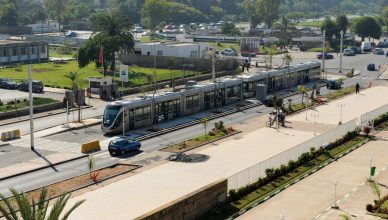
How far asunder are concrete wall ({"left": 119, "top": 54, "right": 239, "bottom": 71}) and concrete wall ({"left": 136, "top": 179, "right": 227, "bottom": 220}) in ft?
265

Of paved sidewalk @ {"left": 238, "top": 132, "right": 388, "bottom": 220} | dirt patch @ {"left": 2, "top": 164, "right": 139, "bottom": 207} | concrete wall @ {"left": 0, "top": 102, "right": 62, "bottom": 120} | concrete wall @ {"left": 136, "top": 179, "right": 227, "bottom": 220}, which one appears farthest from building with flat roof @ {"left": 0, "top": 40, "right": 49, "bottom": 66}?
concrete wall @ {"left": 136, "top": 179, "right": 227, "bottom": 220}

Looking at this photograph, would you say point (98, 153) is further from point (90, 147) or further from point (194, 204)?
point (194, 204)

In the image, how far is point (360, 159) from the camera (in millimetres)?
54812

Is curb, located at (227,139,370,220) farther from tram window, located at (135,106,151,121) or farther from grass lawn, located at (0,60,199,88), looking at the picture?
grass lawn, located at (0,60,199,88)

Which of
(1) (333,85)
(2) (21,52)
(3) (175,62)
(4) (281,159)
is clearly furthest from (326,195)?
(2) (21,52)

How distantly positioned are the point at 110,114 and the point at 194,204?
92.6 feet

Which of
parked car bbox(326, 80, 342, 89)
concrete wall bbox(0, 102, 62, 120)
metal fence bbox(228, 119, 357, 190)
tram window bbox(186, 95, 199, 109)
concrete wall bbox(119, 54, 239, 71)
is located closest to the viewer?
metal fence bbox(228, 119, 357, 190)

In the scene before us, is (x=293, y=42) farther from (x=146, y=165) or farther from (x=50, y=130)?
(x=146, y=165)

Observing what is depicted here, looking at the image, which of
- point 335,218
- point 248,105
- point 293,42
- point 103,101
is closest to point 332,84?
point 248,105

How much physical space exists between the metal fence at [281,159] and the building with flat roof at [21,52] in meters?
80.5

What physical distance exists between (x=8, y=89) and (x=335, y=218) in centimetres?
6882

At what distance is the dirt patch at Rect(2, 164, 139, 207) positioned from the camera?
45.4 metres

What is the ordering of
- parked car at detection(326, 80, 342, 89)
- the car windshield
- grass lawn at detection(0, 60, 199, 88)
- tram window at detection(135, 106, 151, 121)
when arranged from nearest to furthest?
the car windshield
tram window at detection(135, 106, 151, 121)
parked car at detection(326, 80, 342, 89)
grass lawn at detection(0, 60, 199, 88)

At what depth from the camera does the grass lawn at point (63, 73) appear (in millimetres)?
106562
